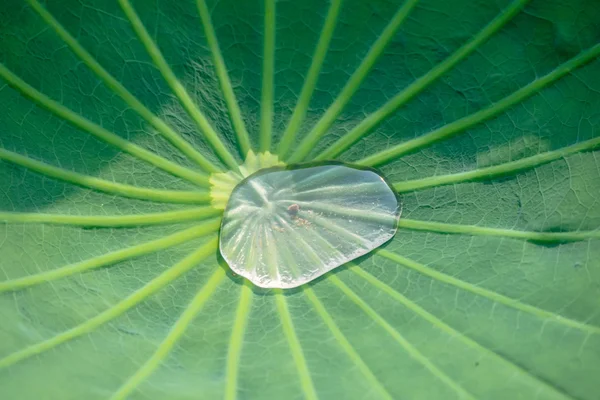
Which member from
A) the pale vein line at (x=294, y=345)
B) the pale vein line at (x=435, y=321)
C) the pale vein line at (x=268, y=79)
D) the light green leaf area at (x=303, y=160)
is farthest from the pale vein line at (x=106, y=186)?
the pale vein line at (x=435, y=321)

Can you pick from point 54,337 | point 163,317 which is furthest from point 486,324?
point 54,337

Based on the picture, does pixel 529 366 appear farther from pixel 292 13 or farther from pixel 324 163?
pixel 292 13

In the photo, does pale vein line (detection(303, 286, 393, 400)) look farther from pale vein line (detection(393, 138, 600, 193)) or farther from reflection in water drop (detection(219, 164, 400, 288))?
pale vein line (detection(393, 138, 600, 193))

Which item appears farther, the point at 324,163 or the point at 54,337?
the point at 324,163

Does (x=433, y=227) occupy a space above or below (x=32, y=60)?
below

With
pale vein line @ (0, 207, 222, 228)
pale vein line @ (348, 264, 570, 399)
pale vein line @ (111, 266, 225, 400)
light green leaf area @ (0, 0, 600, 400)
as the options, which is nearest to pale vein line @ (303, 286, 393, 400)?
light green leaf area @ (0, 0, 600, 400)

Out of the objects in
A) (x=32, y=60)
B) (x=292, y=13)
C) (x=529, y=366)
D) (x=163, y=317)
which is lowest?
(x=529, y=366)

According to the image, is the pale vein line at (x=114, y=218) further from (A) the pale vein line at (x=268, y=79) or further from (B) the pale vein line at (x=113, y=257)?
(A) the pale vein line at (x=268, y=79)
